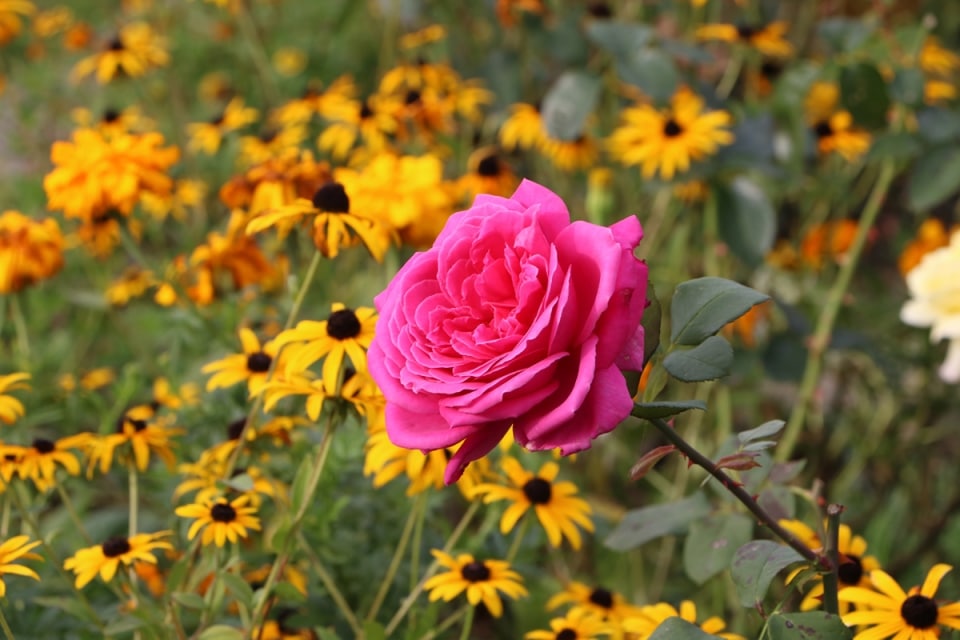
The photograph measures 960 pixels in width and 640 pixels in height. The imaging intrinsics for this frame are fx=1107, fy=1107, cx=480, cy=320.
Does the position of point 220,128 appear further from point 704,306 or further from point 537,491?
point 704,306

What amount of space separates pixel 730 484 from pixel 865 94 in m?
0.91

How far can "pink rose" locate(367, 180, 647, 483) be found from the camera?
59cm

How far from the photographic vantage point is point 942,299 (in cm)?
100

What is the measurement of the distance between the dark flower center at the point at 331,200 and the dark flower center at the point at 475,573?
345mm

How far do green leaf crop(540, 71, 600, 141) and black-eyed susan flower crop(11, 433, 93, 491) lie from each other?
849 millimetres

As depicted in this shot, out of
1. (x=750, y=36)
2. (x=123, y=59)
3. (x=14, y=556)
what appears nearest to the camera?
(x=14, y=556)

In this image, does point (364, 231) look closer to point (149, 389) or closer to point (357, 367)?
point (357, 367)

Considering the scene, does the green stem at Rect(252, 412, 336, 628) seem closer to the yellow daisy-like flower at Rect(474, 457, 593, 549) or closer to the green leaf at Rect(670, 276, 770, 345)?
the yellow daisy-like flower at Rect(474, 457, 593, 549)

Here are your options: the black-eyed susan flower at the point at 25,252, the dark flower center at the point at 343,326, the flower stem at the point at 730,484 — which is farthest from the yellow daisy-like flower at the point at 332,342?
the black-eyed susan flower at the point at 25,252

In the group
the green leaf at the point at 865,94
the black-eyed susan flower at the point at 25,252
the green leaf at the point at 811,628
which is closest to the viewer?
the green leaf at the point at 811,628

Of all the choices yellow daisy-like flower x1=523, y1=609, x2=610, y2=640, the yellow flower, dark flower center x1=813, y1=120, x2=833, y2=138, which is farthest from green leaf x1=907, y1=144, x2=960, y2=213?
yellow daisy-like flower x1=523, y1=609, x2=610, y2=640

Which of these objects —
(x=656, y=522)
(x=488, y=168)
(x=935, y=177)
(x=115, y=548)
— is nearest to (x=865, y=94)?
(x=935, y=177)

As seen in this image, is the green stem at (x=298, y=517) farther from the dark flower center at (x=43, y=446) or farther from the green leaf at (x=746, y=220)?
the green leaf at (x=746, y=220)

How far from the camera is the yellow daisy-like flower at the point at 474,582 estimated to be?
944 mm
